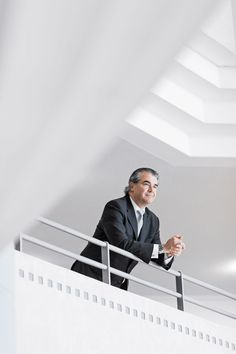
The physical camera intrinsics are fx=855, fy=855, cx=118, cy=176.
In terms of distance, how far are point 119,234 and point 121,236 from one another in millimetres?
29

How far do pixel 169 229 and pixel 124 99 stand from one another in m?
11.5

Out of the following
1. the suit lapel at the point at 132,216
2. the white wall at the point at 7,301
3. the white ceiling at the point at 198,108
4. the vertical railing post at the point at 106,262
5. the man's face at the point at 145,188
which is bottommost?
the white wall at the point at 7,301

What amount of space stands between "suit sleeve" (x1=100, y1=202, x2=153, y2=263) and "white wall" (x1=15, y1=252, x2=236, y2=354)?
0.37 metres

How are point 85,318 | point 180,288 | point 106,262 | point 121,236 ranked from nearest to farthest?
point 85,318 → point 106,262 → point 121,236 → point 180,288

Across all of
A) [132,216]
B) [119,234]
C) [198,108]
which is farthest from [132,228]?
[198,108]

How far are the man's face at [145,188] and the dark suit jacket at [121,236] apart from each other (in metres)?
0.11

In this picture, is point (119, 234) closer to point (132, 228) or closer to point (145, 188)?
point (132, 228)

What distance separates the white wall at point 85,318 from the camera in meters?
6.03

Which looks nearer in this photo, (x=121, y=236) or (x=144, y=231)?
(x=121, y=236)

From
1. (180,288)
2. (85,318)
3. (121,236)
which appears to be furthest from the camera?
(180,288)

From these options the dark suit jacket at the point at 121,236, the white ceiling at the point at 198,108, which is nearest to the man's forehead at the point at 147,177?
the dark suit jacket at the point at 121,236

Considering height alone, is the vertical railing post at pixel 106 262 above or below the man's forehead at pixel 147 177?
below

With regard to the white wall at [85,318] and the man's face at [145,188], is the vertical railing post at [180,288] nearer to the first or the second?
the white wall at [85,318]

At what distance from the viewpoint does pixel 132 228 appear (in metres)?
7.07
